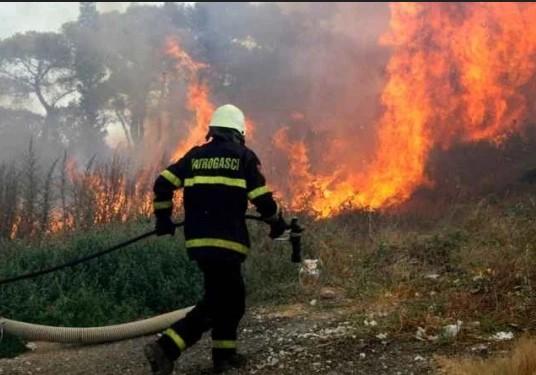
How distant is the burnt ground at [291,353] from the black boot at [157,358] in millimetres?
372

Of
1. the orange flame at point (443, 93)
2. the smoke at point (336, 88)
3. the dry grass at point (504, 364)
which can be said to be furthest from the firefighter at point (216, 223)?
the orange flame at point (443, 93)

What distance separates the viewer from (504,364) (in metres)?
3.69

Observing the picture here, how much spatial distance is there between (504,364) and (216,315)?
1.91m

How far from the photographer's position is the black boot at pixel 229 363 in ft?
14.6

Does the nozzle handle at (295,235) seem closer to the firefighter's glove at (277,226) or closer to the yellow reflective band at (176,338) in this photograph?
the firefighter's glove at (277,226)

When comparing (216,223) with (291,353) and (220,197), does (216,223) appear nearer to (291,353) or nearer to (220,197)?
(220,197)

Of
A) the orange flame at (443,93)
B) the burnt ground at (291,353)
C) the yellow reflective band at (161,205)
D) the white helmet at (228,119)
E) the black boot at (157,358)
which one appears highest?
the orange flame at (443,93)

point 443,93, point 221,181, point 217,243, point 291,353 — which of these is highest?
point 443,93

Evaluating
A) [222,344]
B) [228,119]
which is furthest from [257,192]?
[222,344]

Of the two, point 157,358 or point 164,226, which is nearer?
point 157,358

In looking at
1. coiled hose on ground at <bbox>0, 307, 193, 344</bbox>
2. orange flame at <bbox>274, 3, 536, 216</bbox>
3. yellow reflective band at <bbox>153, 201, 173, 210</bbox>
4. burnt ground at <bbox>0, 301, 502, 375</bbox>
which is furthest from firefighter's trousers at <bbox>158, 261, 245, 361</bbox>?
orange flame at <bbox>274, 3, 536, 216</bbox>

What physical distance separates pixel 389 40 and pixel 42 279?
11.4 m

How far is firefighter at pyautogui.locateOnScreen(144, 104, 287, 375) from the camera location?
432 cm

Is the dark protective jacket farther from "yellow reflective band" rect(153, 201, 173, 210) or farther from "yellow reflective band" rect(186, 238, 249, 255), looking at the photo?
"yellow reflective band" rect(153, 201, 173, 210)
